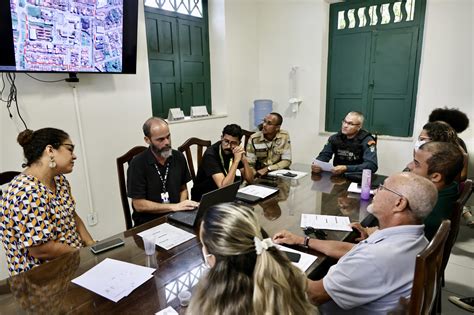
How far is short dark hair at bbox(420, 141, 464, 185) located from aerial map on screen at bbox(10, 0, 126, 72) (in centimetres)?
241

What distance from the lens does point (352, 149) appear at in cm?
276

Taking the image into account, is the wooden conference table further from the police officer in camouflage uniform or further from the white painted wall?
the white painted wall

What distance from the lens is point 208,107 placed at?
13.1 feet

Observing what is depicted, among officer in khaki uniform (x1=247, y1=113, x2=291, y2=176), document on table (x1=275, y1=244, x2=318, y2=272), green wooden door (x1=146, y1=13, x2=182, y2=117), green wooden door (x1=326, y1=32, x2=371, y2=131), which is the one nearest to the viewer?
document on table (x1=275, y1=244, x2=318, y2=272)

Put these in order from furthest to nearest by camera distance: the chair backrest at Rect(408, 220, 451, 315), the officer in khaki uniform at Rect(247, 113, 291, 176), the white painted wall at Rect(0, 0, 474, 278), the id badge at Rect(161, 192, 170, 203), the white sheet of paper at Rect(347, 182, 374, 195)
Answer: the officer in khaki uniform at Rect(247, 113, 291, 176) < the white painted wall at Rect(0, 0, 474, 278) < the white sheet of paper at Rect(347, 182, 374, 195) < the id badge at Rect(161, 192, 170, 203) < the chair backrest at Rect(408, 220, 451, 315)

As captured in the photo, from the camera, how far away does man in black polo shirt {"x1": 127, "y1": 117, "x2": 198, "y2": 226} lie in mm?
1893

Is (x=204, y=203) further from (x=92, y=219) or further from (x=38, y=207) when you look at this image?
(x=92, y=219)

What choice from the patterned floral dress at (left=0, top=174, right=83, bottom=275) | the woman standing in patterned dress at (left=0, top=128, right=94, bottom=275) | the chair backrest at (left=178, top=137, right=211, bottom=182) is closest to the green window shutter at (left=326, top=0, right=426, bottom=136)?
the chair backrest at (left=178, top=137, right=211, bottom=182)

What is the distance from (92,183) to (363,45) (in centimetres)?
346

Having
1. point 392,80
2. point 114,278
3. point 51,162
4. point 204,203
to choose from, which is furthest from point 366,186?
point 392,80

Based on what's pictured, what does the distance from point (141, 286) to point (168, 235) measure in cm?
38

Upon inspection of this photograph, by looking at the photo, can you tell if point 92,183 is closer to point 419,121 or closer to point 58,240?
point 58,240

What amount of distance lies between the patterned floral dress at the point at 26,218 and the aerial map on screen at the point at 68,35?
1.10 m

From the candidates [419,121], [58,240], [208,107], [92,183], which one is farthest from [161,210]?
[419,121]
